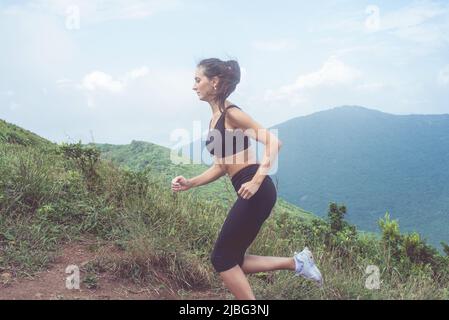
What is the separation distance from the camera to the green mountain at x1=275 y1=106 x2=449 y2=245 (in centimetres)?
2431

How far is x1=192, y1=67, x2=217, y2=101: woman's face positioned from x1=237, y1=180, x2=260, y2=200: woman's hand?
2.69 ft

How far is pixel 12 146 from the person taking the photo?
8766 millimetres

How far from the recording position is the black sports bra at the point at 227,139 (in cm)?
434

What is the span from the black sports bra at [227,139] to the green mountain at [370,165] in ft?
55.4

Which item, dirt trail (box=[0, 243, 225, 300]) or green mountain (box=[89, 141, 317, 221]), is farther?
green mountain (box=[89, 141, 317, 221])

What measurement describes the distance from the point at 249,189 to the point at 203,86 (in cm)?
93

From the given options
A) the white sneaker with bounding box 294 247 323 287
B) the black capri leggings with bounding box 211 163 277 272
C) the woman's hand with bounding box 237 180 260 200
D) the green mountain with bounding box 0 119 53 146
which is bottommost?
the white sneaker with bounding box 294 247 323 287

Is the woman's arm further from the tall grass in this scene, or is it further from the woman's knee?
the tall grass

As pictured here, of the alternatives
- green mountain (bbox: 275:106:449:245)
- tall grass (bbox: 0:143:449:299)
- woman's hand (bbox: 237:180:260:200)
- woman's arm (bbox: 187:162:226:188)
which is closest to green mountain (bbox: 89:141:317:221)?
tall grass (bbox: 0:143:449:299)

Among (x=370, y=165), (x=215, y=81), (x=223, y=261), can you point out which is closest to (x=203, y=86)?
(x=215, y=81)

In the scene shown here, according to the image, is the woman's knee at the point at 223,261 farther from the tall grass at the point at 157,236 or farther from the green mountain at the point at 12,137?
the green mountain at the point at 12,137

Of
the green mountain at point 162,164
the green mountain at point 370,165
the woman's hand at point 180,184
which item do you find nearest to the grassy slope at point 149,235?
the woman's hand at point 180,184
